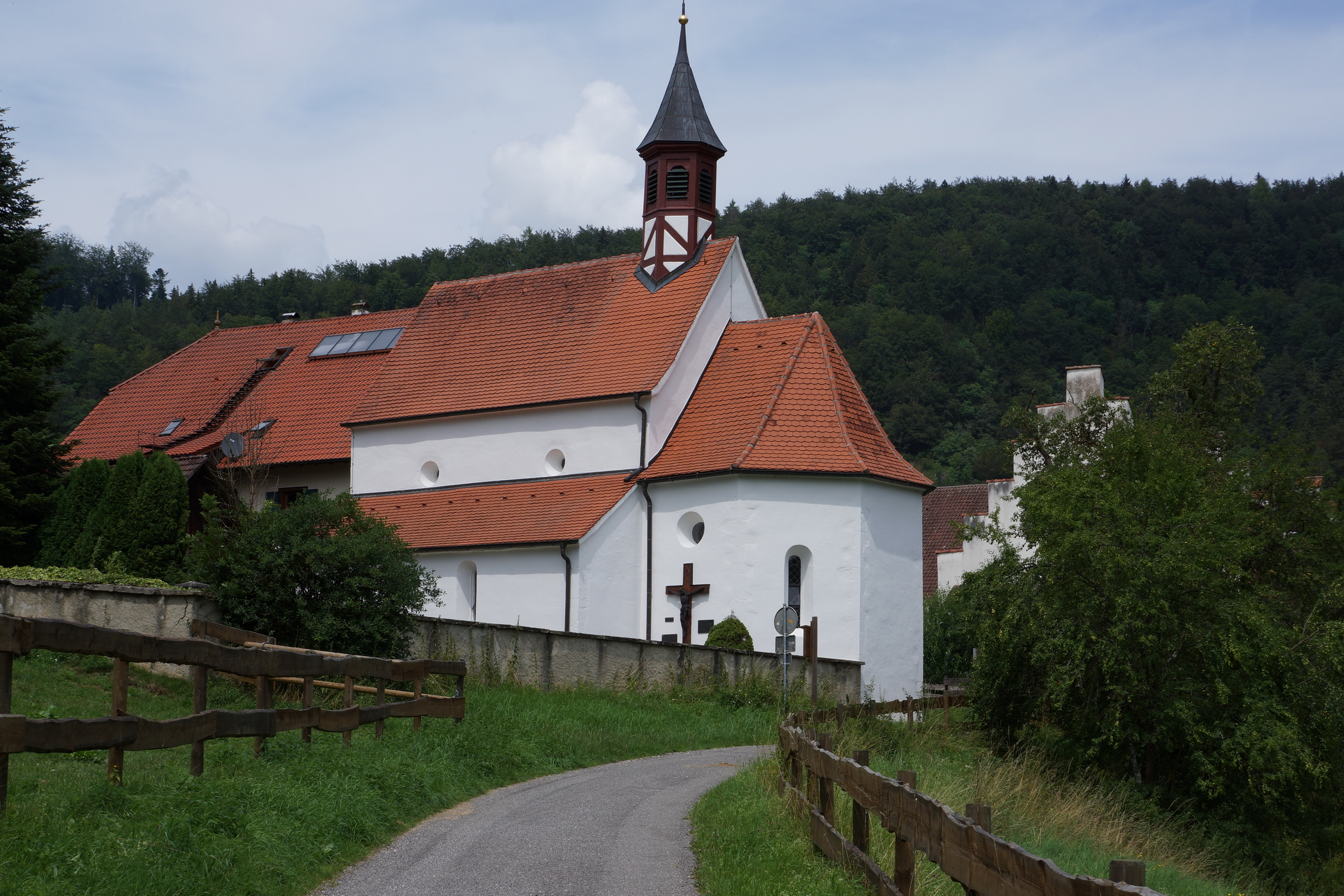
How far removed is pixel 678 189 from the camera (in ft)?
109

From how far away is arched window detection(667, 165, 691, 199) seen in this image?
1302 inches

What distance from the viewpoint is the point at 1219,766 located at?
68.9ft

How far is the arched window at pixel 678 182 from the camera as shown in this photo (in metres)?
33.1

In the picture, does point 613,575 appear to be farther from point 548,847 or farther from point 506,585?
point 548,847

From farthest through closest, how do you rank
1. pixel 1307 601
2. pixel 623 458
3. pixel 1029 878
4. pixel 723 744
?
pixel 623 458
pixel 1307 601
pixel 723 744
pixel 1029 878

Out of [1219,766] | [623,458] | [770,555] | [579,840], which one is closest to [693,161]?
[623,458]

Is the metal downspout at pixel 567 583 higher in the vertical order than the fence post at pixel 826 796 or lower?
higher

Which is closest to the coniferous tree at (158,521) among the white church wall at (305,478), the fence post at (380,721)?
the white church wall at (305,478)

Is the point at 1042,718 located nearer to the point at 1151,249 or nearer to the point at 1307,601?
the point at 1307,601

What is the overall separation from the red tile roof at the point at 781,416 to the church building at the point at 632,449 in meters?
0.06

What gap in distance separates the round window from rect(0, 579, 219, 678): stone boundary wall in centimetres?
1260

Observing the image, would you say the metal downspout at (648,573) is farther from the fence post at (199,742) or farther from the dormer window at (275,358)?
the fence post at (199,742)

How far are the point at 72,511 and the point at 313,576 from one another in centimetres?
965

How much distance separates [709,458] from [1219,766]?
11.4 metres
